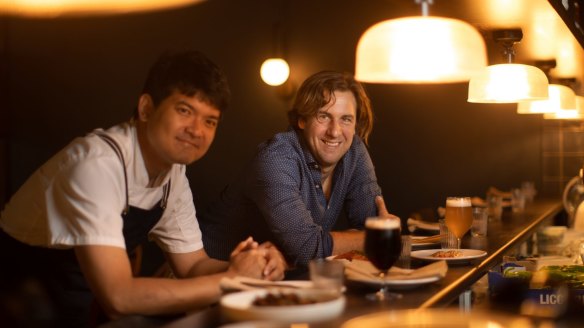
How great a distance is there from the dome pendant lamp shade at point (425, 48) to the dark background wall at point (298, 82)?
4154mm

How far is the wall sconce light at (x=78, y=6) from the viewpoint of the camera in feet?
16.4

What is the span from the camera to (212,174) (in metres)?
7.00

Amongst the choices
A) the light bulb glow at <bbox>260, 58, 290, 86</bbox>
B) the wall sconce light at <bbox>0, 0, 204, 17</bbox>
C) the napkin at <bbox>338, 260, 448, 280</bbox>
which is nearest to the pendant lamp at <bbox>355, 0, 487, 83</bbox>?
the napkin at <bbox>338, 260, 448, 280</bbox>

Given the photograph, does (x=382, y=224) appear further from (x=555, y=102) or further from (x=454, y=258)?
(x=555, y=102)

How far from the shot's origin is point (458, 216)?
2.56 meters

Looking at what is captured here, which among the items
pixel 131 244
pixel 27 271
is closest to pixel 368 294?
pixel 131 244

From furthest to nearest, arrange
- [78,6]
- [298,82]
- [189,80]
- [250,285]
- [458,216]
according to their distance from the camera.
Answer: [298,82], [78,6], [458,216], [189,80], [250,285]

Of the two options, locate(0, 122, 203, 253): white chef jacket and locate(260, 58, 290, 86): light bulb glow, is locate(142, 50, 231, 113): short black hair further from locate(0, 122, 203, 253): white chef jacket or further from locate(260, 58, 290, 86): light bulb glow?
locate(260, 58, 290, 86): light bulb glow

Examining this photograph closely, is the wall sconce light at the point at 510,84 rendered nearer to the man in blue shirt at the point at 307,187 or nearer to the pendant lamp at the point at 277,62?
the man in blue shirt at the point at 307,187

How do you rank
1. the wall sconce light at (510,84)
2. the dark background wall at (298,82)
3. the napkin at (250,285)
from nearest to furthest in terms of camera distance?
the napkin at (250,285) < the wall sconce light at (510,84) < the dark background wall at (298,82)

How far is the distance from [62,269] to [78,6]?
3.85m

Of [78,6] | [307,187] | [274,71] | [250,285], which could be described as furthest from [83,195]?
[274,71]

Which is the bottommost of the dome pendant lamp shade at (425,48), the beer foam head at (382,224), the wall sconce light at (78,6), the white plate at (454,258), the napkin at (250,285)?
the white plate at (454,258)

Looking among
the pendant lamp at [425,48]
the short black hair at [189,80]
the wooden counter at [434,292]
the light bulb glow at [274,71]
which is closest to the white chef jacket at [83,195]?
the short black hair at [189,80]
